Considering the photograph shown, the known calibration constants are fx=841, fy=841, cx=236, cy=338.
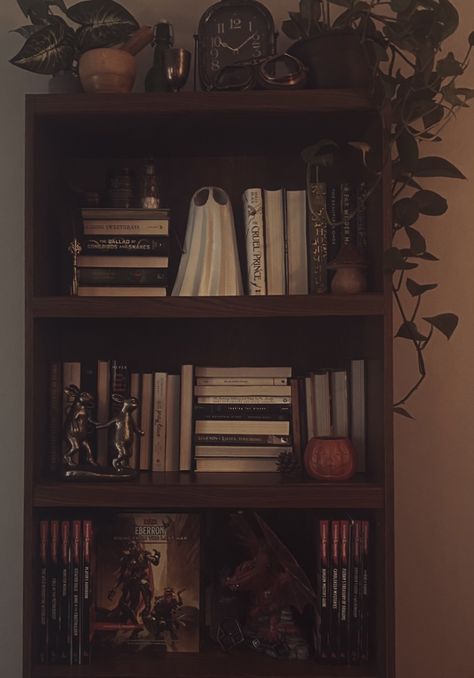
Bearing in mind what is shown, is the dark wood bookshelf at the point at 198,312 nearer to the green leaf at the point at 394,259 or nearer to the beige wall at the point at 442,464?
the green leaf at the point at 394,259

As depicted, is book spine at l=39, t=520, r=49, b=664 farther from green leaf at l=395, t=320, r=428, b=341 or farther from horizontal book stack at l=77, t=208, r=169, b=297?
green leaf at l=395, t=320, r=428, b=341

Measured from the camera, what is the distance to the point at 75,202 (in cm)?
181

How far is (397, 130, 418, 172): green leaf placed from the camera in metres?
1.67

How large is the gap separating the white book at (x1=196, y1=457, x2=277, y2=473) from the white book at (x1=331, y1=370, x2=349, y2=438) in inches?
5.8

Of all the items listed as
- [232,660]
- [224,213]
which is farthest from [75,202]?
[232,660]

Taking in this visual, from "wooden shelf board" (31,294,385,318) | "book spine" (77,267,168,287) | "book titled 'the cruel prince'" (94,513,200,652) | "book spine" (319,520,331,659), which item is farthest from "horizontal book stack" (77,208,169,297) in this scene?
"book spine" (319,520,331,659)

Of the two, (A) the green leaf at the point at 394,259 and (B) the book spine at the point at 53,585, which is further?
(B) the book spine at the point at 53,585

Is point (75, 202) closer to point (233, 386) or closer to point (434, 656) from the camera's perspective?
point (233, 386)

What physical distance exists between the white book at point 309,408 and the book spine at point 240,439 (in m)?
0.05

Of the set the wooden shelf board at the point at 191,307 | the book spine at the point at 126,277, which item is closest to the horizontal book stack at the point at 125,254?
the book spine at the point at 126,277

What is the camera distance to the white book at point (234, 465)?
Answer: 1.71 m

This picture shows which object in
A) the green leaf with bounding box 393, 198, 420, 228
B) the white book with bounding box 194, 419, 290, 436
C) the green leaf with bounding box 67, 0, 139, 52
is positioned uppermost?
the green leaf with bounding box 67, 0, 139, 52

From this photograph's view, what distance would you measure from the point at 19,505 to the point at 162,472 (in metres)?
0.38

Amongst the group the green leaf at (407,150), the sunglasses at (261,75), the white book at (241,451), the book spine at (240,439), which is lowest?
the white book at (241,451)
